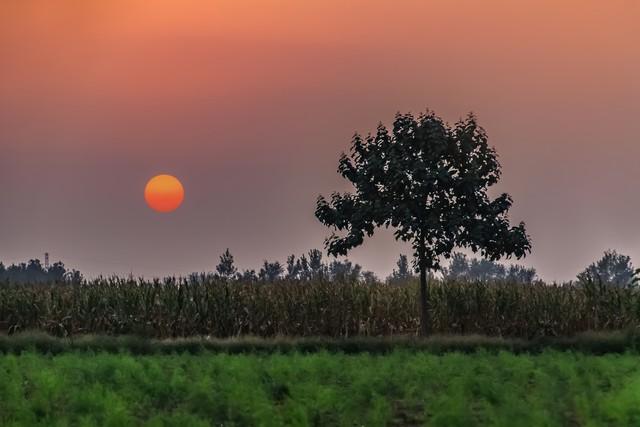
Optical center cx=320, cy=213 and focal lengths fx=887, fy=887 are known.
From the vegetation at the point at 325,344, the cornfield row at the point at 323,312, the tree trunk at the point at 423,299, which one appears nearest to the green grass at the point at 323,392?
the vegetation at the point at 325,344

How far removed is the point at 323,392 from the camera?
13.9 meters

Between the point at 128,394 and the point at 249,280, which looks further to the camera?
the point at 249,280

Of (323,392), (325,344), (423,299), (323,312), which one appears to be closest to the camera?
(323,392)

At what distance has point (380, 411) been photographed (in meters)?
13.3

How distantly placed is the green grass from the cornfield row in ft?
31.8

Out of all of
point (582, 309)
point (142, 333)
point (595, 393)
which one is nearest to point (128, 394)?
point (595, 393)

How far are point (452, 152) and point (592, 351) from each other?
785 cm

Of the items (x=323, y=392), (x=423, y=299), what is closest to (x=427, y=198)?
(x=423, y=299)

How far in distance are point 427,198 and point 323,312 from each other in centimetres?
515

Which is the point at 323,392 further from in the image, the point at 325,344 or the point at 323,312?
the point at 323,312

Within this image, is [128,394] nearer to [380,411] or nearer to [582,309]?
[380,411]

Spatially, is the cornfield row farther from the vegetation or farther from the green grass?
the green grass

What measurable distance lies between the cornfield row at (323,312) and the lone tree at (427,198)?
1390 millimetres

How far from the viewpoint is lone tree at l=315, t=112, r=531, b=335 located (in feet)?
93.4
